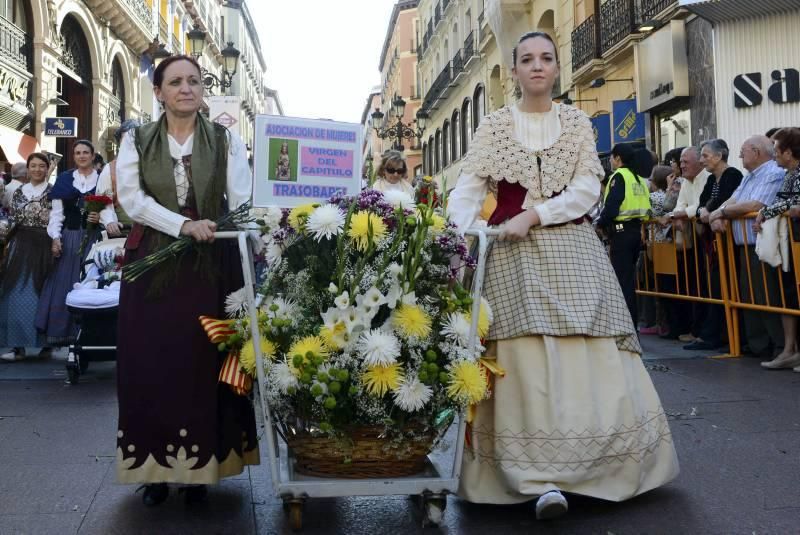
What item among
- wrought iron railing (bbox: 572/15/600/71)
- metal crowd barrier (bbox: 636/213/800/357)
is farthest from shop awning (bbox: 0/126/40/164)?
metal crowd barrier (bbox: 636/213/800/357)

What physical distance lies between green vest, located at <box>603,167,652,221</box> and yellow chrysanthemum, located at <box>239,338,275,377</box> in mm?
6007

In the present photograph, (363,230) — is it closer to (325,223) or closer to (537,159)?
(325,223)

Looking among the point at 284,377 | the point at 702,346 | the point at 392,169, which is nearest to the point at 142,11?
the point at 392,169

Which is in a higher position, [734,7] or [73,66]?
[73,66]

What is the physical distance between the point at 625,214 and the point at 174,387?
598cm

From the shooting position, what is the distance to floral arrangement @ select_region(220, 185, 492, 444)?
3109mm

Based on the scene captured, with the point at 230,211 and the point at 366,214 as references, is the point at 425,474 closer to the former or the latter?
the point at 366,214

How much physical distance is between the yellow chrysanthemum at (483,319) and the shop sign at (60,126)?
1862cm

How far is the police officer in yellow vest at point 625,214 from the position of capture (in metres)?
8.56

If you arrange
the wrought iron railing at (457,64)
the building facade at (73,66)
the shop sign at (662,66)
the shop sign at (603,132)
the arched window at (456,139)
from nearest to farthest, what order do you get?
the shop sign at (662,66) < the shop sign at (603,132) < the building facade at (73,66) < the wrought iron railing at (457,64) < the arched window at (456,139)

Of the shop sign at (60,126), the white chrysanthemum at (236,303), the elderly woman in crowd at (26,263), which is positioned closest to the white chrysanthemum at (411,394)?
the white chrysanthemum at (236,303)

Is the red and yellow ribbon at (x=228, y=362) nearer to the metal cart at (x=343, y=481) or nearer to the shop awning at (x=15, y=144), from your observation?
the metal cart at (x=343, y=481)

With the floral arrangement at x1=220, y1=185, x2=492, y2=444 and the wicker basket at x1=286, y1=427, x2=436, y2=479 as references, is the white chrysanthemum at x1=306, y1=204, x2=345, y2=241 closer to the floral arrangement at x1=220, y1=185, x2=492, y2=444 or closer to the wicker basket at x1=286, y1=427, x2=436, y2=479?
the floral arrangement at x1=220, y1=185, x2=492, y2=444

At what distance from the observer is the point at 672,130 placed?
1616 cm
